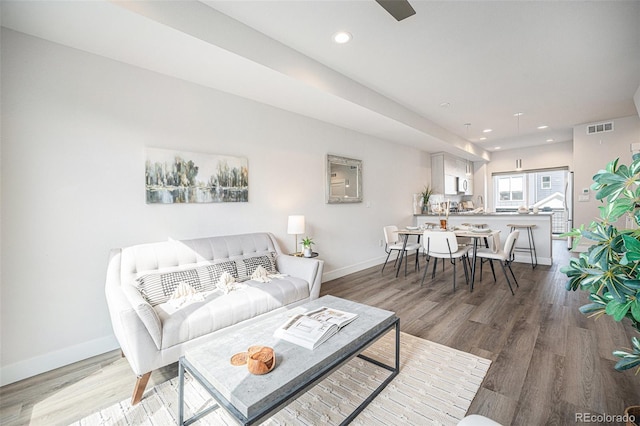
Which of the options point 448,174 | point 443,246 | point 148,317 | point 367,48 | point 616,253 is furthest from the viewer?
point 448,174

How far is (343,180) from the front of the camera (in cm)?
481

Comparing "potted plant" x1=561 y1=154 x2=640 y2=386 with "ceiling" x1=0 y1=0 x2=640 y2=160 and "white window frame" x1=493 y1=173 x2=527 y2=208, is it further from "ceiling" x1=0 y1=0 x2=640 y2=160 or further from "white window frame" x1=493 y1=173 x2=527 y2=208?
"white window frame" x1=493 y1=173 x2=527 y2=208

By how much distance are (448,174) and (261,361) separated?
7.37 metres

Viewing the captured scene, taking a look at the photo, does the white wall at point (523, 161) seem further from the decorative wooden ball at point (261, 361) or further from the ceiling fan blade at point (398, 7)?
the decorative wooden ball at point (261, 361)

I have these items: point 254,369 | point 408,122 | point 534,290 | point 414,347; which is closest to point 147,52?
point 254,369

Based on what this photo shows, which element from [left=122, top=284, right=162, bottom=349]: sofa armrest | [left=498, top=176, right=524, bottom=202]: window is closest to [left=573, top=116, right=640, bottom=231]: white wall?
[left=498, top=176, right=524, bottom=202]: window

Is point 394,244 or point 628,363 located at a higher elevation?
point 628,363

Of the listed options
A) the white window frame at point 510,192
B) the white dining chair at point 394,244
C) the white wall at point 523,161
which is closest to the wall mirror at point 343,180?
the white dining chair at point 394,244

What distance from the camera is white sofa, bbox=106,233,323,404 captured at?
5.98ft

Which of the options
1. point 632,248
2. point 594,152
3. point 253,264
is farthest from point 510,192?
point 632,248

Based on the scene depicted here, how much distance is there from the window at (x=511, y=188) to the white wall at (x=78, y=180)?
864 centimetres

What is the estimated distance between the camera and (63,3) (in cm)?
184

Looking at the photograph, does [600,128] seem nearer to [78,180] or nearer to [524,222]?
[524,222]

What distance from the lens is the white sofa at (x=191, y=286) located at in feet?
5.98
